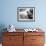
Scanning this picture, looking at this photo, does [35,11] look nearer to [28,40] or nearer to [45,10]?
[45,10]

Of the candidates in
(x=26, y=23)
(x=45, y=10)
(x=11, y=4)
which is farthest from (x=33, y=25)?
(x=11, y=4)

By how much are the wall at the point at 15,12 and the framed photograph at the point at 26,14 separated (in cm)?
10

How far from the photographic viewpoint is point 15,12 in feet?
14.2

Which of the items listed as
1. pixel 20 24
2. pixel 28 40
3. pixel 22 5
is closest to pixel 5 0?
pixel 22 5

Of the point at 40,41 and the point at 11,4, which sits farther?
the point at 11,4

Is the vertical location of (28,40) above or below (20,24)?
below

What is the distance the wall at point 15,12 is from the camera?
430 cm

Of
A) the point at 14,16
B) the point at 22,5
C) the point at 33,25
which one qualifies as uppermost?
the point at 22,5

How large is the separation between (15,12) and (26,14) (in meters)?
0.37

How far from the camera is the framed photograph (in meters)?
4.31

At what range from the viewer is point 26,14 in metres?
4.33

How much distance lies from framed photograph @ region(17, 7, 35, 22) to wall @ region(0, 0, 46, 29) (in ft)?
0.33

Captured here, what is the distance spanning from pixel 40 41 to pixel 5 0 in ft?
5.71

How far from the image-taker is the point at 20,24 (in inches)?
172
